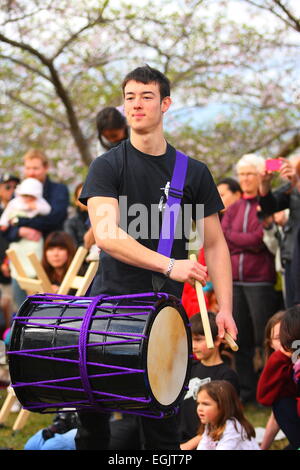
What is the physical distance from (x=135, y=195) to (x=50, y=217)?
3336 mm

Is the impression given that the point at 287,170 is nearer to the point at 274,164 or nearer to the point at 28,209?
the point at 274,164

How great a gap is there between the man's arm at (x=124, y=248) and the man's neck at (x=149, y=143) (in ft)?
0.97

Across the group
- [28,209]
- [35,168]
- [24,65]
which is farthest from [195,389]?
[24,65]

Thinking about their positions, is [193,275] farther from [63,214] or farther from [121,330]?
[63,214]

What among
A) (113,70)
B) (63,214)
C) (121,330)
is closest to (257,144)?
(113,70)

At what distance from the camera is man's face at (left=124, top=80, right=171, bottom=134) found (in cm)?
316

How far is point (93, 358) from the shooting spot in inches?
114

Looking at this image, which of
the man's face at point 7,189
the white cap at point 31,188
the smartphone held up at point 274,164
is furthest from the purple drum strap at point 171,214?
the man's face at point 7,189

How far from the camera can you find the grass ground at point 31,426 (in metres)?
4.79

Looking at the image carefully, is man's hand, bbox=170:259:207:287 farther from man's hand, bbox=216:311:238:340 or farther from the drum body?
man's hand, bbox=216:311:238:340

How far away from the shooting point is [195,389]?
4508 mm

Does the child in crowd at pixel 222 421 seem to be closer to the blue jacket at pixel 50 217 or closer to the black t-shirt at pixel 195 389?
the black t-shirt at pixel 195 389
